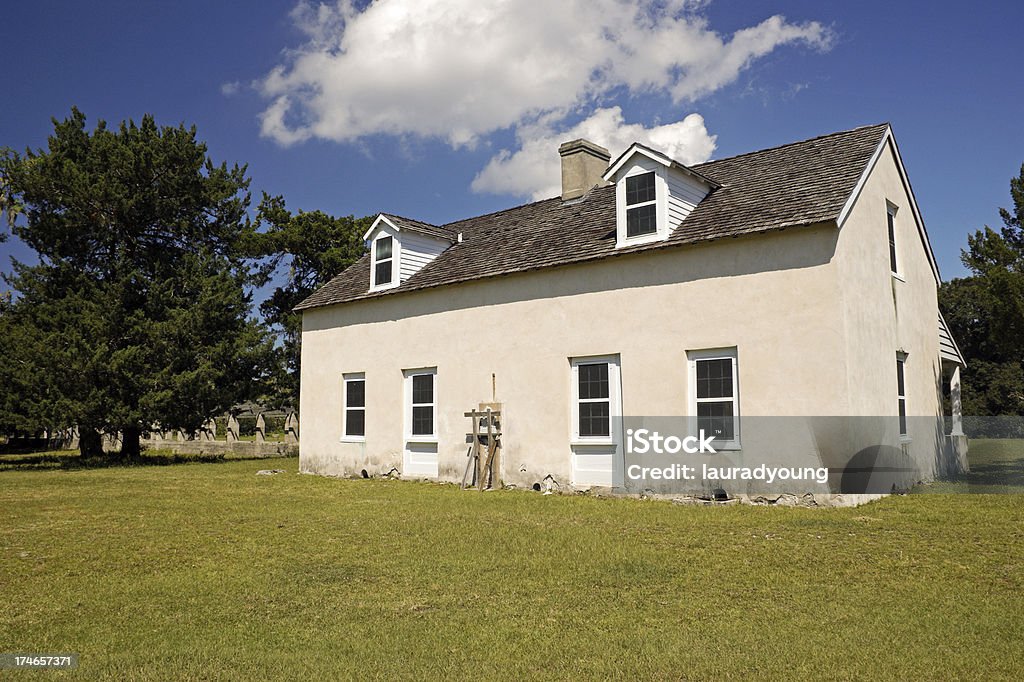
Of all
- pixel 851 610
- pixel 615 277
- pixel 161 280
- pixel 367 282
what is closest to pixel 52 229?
pixel 161 280

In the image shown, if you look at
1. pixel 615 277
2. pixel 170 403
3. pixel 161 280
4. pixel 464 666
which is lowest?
pixel 464 666

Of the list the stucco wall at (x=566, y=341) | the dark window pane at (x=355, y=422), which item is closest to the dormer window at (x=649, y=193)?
the stucco wall at (x=566, y=341)

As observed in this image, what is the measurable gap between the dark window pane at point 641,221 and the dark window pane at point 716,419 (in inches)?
147

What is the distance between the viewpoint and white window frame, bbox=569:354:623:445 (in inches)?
612

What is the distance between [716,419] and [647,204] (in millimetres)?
4579

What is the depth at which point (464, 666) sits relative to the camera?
203 inches

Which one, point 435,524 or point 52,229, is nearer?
point 435,524

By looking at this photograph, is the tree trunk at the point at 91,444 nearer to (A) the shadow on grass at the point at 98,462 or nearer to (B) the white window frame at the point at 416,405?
(A) the shadow on grass at the point at 98,462

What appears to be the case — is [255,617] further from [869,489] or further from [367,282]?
[367,282]

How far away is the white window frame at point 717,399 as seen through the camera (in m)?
14.0

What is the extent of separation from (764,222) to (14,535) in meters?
12.8

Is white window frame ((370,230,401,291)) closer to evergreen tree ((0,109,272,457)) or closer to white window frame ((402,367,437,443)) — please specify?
white window frame ((402,367,437,443))

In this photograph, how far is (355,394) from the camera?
2111 centimetres

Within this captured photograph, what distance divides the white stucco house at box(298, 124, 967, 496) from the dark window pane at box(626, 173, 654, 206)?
0.04m
